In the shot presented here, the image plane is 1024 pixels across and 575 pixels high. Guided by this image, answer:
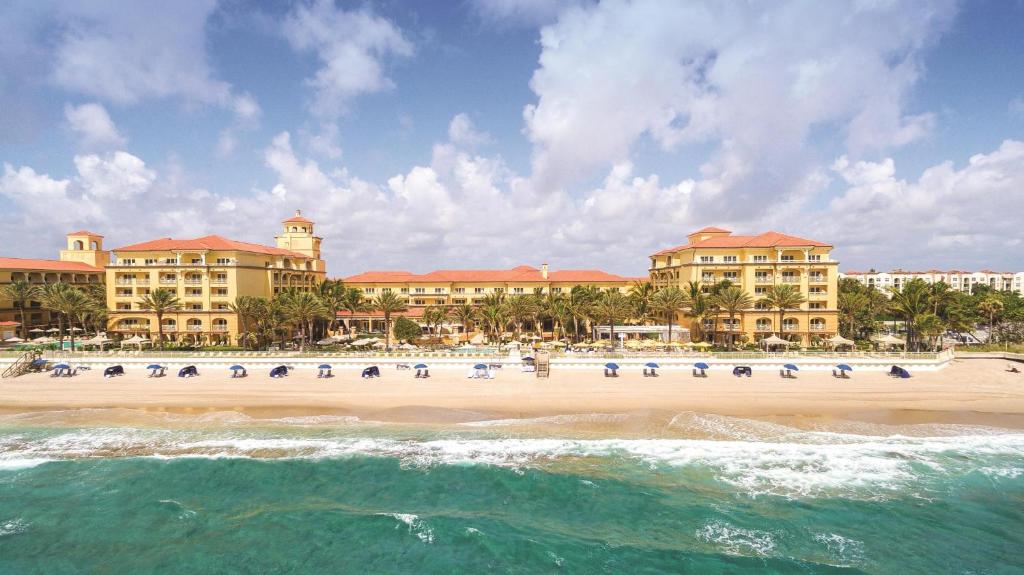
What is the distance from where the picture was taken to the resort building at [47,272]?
69500 mm

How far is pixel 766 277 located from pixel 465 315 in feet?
129

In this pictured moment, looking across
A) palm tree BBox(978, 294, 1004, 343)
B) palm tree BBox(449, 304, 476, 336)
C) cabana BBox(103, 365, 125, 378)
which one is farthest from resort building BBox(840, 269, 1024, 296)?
cabana BBox(103, 365, 125, 378)

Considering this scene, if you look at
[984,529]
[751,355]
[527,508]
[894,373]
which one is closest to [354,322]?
[751,355]

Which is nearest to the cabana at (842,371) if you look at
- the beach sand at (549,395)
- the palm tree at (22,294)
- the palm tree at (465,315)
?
the beach sand at (549,395)

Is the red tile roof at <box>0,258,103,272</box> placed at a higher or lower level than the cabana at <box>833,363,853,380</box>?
higher

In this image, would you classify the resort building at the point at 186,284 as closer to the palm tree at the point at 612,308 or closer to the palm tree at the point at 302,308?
the palm tree at the point at 302,308

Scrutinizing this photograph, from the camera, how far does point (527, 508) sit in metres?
Answer: 22.1

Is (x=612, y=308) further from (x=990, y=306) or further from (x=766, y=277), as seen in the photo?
(x=990, y=306)

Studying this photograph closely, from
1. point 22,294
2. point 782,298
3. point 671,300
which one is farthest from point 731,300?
point 22,294

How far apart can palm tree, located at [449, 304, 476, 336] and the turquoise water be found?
1373 inches

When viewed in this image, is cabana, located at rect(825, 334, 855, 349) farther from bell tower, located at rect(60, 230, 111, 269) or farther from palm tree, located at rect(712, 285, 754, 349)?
bell tower, located at rect(60, 230, 111, 269)

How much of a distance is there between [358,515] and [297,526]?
2420mm

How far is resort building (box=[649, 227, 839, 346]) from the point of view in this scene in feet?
204

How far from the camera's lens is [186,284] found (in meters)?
64.8
